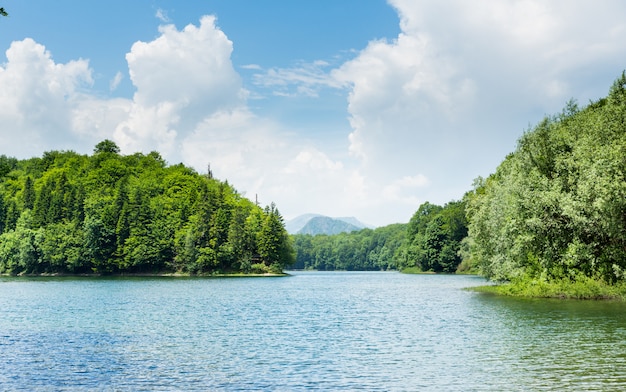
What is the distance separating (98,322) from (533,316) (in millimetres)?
31024

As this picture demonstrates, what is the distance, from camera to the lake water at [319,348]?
22844 millimetres

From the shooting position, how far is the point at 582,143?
168 ft

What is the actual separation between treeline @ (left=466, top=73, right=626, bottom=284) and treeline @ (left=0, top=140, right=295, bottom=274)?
101375 millimetres

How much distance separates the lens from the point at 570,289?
54.7 meters

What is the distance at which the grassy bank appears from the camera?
170 ft

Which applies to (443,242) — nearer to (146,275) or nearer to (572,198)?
(146,275)

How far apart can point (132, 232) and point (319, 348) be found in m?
134

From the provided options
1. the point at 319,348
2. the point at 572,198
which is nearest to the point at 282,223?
the point at 572,198

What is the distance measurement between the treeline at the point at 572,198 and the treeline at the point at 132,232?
10137cm

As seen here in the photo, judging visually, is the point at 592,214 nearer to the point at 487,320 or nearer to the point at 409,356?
the point at 487,320

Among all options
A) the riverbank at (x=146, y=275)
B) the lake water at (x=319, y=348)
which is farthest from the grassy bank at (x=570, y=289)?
the riverbank at (x=146, y=275)

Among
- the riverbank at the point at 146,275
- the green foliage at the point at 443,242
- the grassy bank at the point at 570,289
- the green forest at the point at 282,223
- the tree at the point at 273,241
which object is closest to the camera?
the green forest at the point at 282,223

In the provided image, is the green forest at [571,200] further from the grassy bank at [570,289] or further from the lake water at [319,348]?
the lake water at [319,348]

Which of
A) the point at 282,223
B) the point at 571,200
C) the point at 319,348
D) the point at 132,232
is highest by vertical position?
the point at 282,223
